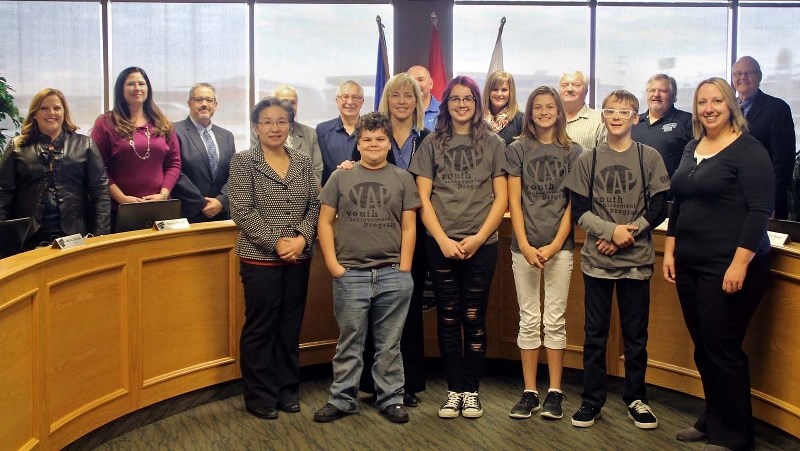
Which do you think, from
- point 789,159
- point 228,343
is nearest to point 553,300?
point 228,343

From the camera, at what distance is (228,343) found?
3.95 m

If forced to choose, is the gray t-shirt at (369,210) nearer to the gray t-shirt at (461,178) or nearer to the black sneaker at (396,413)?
the gray t-shirt at (461,178)

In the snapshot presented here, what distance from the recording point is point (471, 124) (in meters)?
3.64

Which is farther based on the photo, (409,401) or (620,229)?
(409,401)

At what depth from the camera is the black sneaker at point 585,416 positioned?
3527 mm

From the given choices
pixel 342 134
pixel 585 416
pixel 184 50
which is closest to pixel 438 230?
pixel 585 416

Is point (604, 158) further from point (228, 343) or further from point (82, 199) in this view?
point (82, 199)

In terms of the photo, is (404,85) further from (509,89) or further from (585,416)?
(585,416)

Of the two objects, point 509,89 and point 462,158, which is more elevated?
point 509,89

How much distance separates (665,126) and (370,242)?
1.95 metres

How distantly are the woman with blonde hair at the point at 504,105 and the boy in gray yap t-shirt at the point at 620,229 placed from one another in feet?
1.97

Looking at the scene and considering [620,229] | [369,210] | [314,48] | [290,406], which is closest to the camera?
[620,229]

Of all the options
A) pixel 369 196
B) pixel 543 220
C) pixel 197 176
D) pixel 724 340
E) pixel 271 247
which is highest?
pixel 197 176

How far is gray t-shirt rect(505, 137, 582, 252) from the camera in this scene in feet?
11.7
